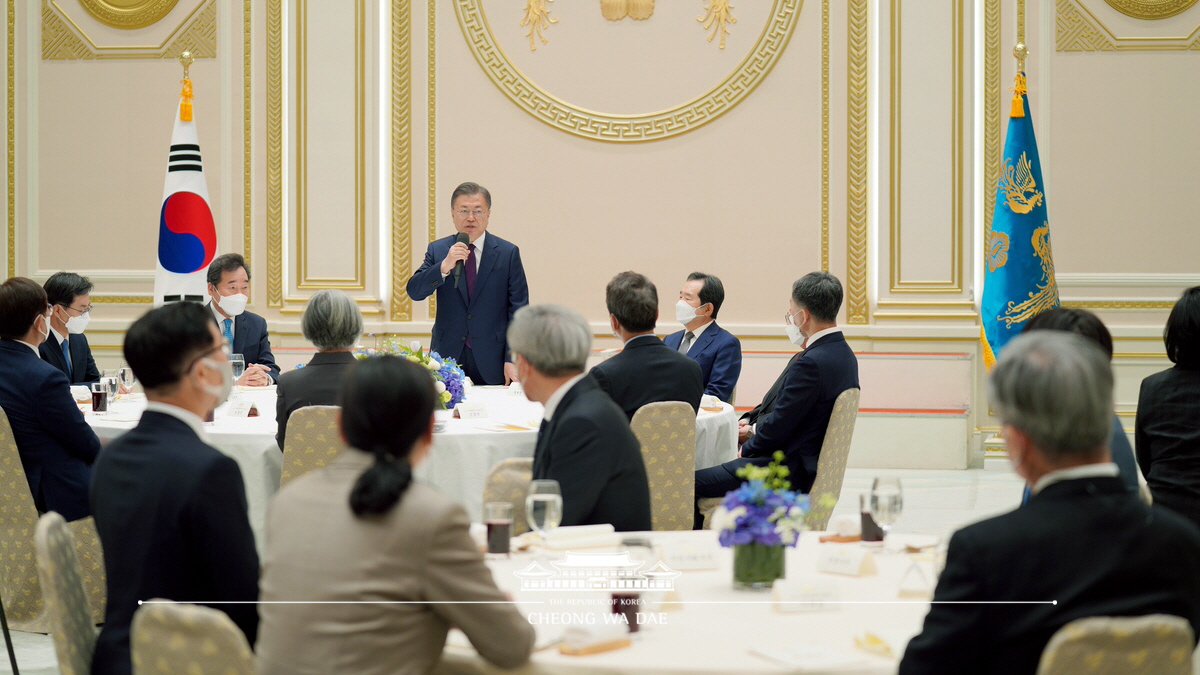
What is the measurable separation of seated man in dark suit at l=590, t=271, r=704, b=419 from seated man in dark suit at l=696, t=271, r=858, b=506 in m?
0.35

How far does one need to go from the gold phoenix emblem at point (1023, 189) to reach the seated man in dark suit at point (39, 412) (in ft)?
15.7

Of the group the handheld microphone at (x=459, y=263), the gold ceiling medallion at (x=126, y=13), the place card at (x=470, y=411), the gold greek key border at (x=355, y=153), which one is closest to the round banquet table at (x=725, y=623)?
the place card at (x=470, y=411)

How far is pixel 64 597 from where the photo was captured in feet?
6.73

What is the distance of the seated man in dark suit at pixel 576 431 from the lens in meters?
2.66

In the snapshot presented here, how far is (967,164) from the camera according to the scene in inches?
301

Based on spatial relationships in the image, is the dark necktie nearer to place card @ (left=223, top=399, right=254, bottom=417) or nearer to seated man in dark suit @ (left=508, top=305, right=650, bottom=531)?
place card @ (left=223, top=399, right=254, bottom=417)

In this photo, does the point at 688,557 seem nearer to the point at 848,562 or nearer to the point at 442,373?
the point at 848,562

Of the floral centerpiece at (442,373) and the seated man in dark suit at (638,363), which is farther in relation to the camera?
the floral centerpiece at (442,373)

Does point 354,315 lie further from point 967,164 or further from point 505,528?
point 967,164

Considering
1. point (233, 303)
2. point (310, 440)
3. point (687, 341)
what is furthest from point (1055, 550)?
point (233, 303)

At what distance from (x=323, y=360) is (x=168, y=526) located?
6.82ft

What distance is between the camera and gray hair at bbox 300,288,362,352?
397cm

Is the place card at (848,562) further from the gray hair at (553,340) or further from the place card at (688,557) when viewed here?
the gray hair at (553,340)

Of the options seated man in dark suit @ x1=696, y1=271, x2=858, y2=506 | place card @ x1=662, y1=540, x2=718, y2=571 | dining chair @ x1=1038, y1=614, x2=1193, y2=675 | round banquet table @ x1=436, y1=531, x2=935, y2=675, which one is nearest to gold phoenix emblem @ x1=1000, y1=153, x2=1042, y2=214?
seated man in dark suit @ x1=696, y1=271, x2=858, y2=506
